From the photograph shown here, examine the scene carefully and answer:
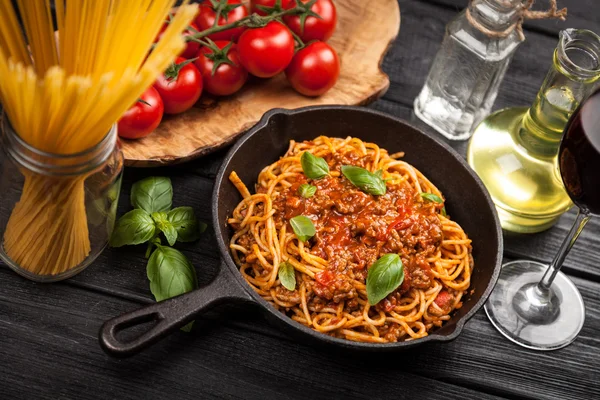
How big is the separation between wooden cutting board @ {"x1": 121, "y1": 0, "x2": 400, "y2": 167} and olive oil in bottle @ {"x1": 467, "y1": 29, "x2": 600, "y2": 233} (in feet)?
1.49

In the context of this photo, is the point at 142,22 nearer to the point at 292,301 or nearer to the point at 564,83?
the point at 292,301

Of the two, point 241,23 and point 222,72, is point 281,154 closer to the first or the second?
point 222,72

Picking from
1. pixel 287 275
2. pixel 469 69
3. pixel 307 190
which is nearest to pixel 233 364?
pixel 287 275

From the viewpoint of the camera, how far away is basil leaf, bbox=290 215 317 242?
232cm

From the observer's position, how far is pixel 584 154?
1.97 m

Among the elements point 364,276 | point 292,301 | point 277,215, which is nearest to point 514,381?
point 364,276

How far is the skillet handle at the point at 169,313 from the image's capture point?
196 centimetres

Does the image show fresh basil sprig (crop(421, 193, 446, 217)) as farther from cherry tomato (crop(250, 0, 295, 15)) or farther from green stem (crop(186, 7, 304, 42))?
cherry tomato (crop(250, 0, 295, 15))

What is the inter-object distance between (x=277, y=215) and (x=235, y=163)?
0.21 m

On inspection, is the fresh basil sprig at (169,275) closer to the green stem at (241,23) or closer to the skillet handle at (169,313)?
the skillet handle at (169,313)

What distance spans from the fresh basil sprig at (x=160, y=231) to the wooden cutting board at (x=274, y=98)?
0.41ft

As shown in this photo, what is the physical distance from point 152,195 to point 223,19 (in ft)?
2.51

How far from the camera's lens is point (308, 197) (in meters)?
2.41

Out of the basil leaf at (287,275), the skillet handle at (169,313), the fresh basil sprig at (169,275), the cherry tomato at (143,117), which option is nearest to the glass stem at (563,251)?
the basil leaf at (287,275)
